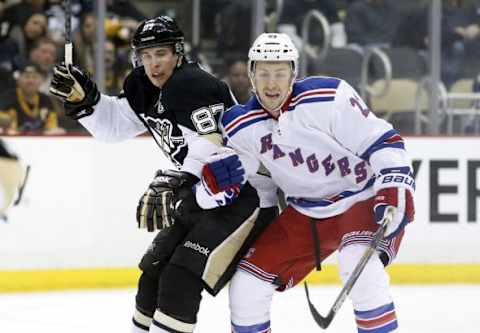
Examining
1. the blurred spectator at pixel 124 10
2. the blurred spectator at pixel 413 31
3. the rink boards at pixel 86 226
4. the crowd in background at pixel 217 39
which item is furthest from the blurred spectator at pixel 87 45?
the blurred spectator at pixel 413 31

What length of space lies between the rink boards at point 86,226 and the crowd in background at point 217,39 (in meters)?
0.25

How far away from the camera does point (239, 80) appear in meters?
6.53

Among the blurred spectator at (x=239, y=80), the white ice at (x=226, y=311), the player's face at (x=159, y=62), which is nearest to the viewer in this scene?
the player's face at (x=159, y=62)

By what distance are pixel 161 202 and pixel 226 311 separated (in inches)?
69.5

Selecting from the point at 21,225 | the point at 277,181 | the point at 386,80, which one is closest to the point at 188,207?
the point at 277,181

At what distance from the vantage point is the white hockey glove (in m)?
3.54

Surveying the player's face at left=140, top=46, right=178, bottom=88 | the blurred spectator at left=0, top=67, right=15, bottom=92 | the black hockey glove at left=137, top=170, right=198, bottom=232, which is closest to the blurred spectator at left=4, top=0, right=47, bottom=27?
the blurred spectator at left=0, top=67, right=15, bottom=92

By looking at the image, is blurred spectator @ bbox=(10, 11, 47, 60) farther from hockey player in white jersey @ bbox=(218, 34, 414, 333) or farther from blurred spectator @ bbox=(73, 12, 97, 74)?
hockey player in white jersey @ bbox=(218, 34, 414, 333)

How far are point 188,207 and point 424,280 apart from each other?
107 inches

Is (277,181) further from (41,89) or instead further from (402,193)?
(41,89)

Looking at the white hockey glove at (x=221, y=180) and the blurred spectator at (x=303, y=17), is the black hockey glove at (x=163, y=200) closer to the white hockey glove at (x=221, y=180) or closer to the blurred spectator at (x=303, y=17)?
the white hockey glove at (x=221, y=180)

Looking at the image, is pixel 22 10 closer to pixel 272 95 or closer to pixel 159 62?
pixel 159 62

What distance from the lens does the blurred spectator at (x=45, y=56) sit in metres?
6.27

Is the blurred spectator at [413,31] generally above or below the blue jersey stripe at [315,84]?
above
